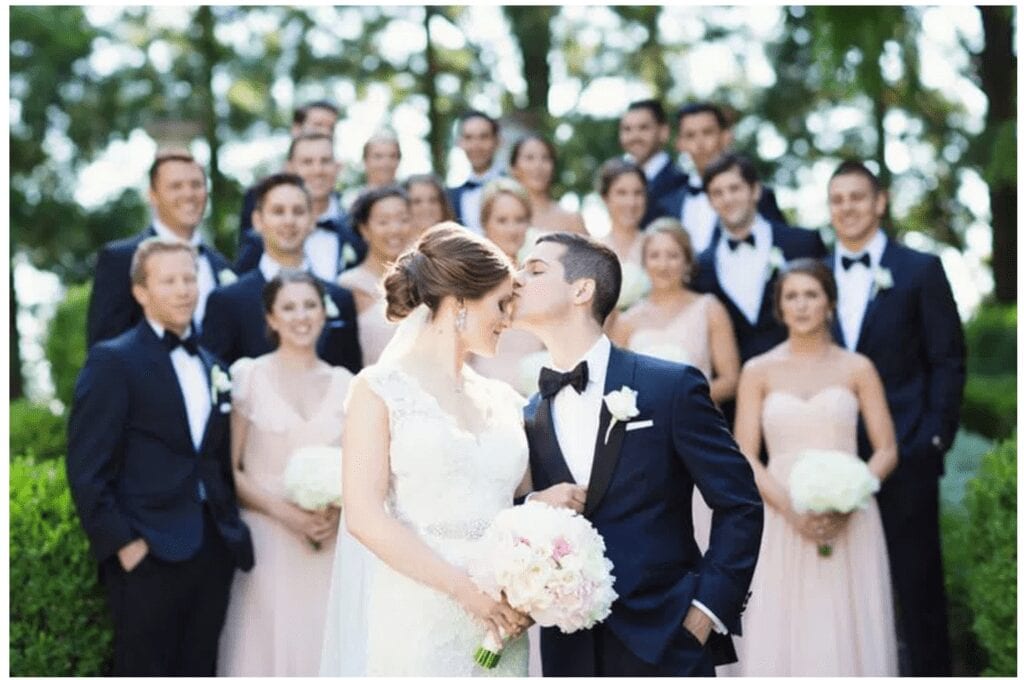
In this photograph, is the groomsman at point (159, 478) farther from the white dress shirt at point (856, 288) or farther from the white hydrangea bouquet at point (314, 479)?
the white dress shirt at point (856, 288)

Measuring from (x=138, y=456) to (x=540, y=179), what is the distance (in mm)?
3685

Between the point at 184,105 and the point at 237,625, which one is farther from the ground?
the point at 184,105

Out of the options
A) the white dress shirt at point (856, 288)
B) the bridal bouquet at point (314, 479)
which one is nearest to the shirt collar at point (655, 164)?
the white dress shirt at point (856, 288)

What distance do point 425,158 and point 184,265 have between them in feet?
Result: 43.3

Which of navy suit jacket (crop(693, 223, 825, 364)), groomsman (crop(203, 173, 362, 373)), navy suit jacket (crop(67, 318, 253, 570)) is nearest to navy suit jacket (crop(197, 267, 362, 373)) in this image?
groomsman (crop(203, 173, 362, 373))

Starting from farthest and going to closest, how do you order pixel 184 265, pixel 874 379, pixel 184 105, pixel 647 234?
pixel 184 105 → pixel 647 234 → pixel 874 379 → pixel 184 265

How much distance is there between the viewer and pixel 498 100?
20172mm

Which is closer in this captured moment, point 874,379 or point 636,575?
point 636,575

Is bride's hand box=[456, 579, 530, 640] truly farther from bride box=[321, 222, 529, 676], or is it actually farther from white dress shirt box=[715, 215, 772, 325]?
white dress shirt box=[715, 215, 772, 325]

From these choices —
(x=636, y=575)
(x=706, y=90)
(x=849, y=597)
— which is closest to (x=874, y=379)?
(x=849, y=597)

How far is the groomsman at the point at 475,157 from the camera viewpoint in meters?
9.97

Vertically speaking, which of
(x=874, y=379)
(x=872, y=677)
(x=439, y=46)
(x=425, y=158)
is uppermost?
(x=439, y=46)

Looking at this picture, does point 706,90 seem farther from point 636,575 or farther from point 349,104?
point 636,575

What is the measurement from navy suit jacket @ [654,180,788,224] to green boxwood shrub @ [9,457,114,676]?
400cm
